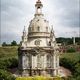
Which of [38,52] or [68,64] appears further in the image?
[68,64]

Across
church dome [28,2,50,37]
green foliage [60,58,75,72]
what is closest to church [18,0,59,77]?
church dome [28,2,50,37]

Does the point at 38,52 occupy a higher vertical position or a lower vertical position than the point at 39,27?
lower

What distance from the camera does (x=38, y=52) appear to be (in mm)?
89438

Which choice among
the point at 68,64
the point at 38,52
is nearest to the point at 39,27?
the point at 38,52

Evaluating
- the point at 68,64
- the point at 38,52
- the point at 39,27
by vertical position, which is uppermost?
the point at 39,27

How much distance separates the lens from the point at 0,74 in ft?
252

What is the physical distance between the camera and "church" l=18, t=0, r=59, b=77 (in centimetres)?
8938

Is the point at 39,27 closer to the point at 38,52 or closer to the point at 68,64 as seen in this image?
the point at 38,52

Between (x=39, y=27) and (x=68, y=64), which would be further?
(x=68, y=64)

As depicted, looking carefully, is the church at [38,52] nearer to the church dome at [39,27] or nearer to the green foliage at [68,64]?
the church dome at [39,27]

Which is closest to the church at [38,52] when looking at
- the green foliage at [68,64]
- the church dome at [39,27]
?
the church dome at [39,27]

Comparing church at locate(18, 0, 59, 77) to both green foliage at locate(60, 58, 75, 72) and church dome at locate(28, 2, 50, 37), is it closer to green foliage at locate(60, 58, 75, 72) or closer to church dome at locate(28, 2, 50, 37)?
church dome at locate(28, 2, 50, 37)

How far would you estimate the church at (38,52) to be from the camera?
8938 centimetres

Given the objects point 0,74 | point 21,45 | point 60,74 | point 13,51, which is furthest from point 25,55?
point 13,51
